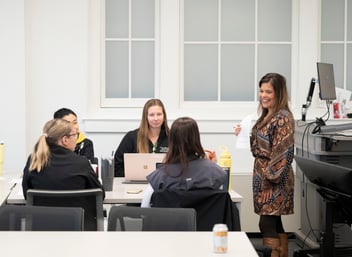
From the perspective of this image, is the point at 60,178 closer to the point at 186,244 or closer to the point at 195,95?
the point at 186,244

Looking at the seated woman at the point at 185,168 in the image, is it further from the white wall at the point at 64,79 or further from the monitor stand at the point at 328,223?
the white wall at the point at 64,79

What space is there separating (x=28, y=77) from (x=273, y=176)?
8.89 feet

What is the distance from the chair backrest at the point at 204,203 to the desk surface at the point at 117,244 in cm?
50

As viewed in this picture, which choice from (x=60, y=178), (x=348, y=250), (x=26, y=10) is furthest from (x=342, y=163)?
(x=26, y=10)

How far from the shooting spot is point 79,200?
339cm

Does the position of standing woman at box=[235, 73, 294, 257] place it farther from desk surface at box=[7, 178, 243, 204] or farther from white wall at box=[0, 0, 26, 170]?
white wall at box=[0, 0, 26, 170]

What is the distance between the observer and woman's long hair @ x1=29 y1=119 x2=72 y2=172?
3496 millimetres

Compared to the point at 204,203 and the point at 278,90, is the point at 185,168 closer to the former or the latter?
the point at 204,203

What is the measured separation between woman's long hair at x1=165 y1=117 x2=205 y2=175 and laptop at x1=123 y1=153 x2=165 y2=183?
718 mm

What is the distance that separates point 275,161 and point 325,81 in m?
1.22

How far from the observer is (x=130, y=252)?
233 centimetres

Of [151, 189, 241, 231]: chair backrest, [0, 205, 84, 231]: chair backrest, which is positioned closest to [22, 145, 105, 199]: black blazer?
Result: [151, 189, 241, 231]: chair backrest

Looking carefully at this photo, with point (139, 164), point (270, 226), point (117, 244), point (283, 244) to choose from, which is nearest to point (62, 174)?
point (139, 164)

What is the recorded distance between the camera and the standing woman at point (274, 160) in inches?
159
